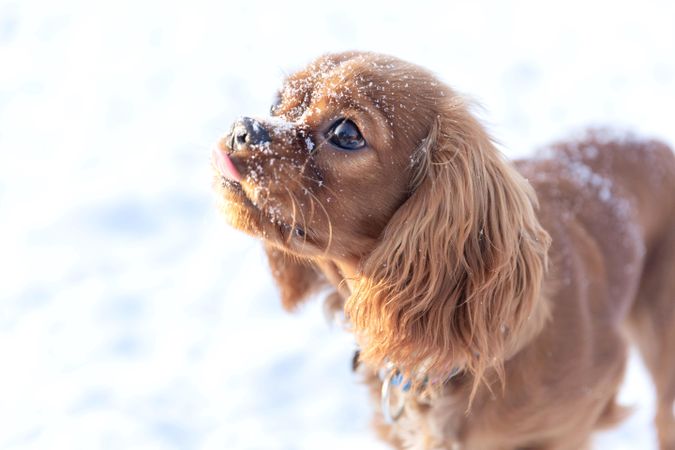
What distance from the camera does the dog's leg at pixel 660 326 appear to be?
3395 millimetres

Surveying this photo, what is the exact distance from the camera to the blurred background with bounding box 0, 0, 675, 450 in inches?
146

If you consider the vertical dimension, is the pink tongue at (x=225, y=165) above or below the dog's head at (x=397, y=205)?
above

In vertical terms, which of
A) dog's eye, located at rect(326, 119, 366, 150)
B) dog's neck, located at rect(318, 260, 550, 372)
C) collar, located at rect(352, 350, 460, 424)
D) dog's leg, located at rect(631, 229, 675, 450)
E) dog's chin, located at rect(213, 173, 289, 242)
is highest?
dog's eye, located at rect(326, 119, 366, 150)

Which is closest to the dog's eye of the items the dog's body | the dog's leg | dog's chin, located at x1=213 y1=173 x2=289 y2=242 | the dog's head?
the dog's head

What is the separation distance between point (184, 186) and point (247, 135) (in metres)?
2.78

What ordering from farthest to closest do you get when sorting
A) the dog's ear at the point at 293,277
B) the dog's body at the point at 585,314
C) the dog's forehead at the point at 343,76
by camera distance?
the dog's ear at the point at 293,277 → the dog's body at the point at 585,314 → the dog's forehead at the point at 343,76

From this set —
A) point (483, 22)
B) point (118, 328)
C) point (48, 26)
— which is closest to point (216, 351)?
point (118, 328)

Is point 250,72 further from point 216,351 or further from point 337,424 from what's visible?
point 337,424

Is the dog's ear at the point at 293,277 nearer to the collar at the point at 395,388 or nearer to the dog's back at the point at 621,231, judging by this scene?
the collar at the point at 395,388

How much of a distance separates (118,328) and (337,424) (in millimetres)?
1277

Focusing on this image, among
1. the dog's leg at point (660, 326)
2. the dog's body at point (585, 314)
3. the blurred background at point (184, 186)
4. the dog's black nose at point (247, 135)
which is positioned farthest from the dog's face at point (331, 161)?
the dog's leg at point (660, 326)

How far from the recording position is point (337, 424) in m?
3.79

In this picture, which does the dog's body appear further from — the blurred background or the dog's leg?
the blurred background

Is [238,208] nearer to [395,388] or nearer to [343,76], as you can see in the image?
[343,76]
